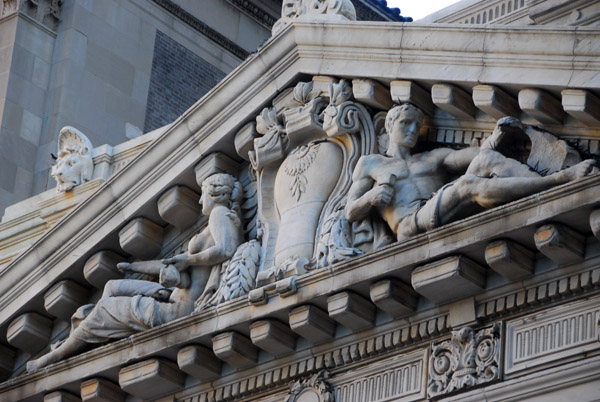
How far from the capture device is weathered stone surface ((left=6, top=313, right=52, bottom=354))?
21406 mm

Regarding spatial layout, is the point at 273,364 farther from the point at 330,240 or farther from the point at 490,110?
the point at 490,110

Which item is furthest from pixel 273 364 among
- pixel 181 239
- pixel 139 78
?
pixel 139 78

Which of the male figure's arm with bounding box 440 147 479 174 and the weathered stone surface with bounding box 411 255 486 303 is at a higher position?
the male figure's arm with bounding box 440 147 479 174

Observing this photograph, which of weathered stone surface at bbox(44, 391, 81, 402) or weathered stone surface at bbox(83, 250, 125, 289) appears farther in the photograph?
weathered stone surface at bbox(83, 250, 125, 289)

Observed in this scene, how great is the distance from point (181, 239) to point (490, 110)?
4.76 m

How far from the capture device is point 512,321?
16.5 m

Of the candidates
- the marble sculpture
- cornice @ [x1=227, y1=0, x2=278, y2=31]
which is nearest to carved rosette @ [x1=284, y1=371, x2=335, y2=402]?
the marble sculpture

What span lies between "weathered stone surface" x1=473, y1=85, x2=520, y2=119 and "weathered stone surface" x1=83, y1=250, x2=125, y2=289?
5.53 meters

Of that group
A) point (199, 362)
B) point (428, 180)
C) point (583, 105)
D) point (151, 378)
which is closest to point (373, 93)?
point (428, 180)

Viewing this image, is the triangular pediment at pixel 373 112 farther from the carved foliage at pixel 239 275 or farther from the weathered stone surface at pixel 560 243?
the carved foliage at pixel 239 275

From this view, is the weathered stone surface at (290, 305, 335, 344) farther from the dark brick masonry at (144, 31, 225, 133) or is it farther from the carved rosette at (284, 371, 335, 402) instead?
the dark brick masonry at (144, 31, 225, 133)

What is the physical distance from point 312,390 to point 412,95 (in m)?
3.10

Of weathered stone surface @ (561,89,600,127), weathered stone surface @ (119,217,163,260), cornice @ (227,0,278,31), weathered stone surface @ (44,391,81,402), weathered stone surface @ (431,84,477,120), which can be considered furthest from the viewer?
cornice @ (227,0,278,31)

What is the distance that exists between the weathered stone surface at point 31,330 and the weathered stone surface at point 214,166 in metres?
2.96
